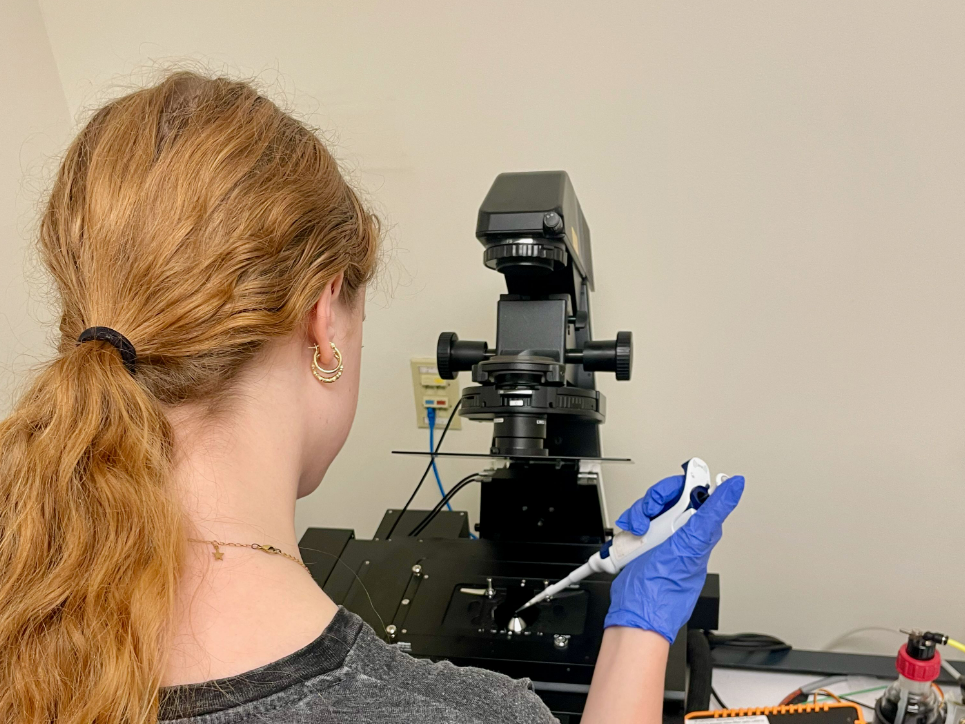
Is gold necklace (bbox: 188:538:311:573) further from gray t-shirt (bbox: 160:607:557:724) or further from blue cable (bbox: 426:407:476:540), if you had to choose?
blue cable (bbox: 426:407:476:540)

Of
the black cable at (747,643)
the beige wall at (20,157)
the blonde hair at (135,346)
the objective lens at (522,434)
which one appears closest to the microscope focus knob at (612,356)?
the objective lens at (522,434)

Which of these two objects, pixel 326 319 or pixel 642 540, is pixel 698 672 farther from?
pixel 326 319

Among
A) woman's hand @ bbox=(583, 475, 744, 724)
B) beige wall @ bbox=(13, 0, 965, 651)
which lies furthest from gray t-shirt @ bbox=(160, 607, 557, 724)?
beige wall @ bbox=(13, 0, 965, 651)

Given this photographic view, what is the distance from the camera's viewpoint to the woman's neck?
53cm

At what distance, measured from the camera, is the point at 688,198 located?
1309 mm

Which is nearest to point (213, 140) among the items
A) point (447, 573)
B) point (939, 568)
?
point (447, 573)

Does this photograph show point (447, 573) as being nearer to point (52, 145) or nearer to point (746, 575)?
point (746, 575)

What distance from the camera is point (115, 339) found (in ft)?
1.85

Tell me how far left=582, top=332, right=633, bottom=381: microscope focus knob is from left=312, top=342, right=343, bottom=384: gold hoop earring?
0.35 m

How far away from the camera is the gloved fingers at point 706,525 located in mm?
844

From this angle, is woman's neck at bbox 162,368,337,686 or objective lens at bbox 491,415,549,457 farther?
objective lens at bbox 491,415,549,457

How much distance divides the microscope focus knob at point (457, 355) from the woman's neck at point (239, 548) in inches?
11.1

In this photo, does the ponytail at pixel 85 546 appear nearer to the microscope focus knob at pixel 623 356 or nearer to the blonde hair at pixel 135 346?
the blonde hair at pixel 135 346

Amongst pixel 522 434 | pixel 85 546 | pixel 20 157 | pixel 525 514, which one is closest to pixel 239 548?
pixel 85 546
